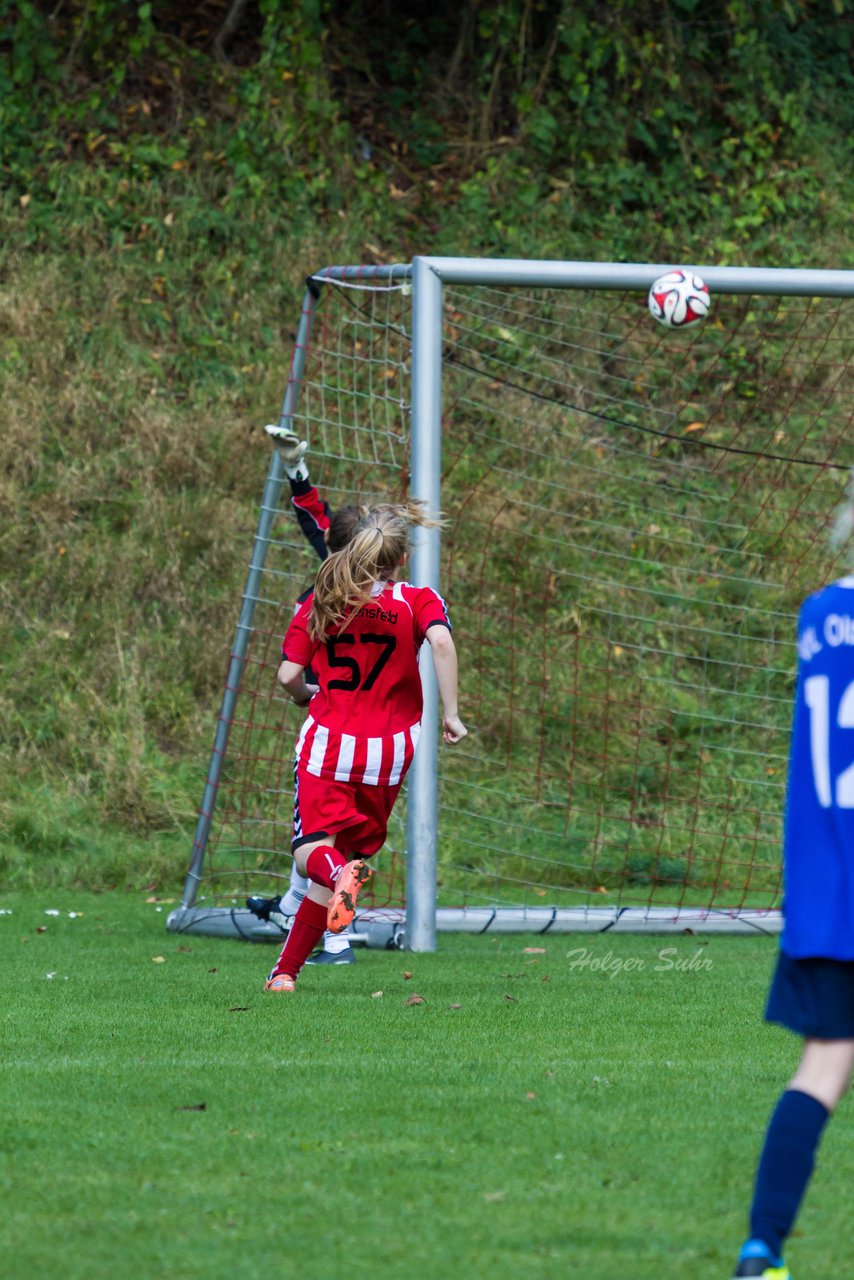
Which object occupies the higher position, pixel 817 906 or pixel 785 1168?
pixel 817 906

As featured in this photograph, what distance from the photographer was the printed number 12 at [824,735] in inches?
101

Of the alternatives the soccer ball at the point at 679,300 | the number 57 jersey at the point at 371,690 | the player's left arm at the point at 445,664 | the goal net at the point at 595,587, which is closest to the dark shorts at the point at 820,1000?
the player's left arm at the point at 445,664

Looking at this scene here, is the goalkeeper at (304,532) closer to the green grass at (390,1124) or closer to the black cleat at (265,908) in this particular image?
the black cleat at (265,908)

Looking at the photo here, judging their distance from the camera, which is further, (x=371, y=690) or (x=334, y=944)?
(x=334, y=944)

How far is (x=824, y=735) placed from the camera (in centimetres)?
257

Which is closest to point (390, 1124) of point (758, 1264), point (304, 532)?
point (758, 1264)

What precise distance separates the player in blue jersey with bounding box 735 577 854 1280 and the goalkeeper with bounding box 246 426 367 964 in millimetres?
3634

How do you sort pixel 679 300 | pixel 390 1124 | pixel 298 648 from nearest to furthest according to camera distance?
pixel 390 1124 → pixel 298 648 → pixel 679 300

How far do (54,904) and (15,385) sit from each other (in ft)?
14.9

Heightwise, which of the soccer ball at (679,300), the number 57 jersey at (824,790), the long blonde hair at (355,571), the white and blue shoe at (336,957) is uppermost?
the soccer ball at (679,300)

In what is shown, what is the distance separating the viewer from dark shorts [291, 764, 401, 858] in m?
5.29

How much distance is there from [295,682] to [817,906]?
3307 millimetres

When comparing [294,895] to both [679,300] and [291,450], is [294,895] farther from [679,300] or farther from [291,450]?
[679,300]

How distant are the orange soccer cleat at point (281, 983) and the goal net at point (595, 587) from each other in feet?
8.78
